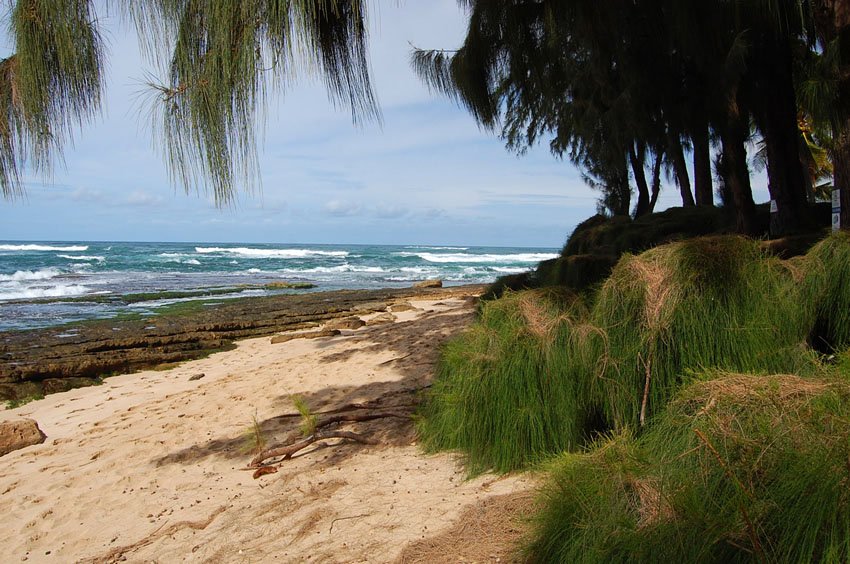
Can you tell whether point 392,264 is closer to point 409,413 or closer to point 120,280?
point 120,280

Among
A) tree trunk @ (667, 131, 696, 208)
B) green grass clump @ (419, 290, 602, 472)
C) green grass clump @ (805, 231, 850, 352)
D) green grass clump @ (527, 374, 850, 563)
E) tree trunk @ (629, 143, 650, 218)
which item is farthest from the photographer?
tree trunk @ (629, 143, 650, 218)

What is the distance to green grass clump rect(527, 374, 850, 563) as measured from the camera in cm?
160

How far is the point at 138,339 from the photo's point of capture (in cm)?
1202

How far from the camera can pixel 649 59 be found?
26.1 ft

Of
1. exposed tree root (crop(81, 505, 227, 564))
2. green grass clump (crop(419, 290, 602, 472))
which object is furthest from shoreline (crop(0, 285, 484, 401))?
green grass clump (crop(419, 290, 602, 472))

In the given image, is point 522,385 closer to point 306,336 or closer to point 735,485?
point 735,485

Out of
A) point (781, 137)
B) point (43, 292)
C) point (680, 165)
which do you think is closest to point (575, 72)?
point (680, 165)

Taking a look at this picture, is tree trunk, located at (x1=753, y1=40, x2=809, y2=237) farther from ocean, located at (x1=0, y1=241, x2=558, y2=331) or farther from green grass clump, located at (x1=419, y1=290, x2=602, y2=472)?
ocean, located at (x1=0, y1=241, x2=558, y2=331)

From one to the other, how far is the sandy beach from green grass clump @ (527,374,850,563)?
34.2 inches

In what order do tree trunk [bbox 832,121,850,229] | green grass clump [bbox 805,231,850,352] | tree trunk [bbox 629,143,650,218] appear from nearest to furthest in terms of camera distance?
green grass clump [bbox 805,231,850,352]
tree trunk [bbox 832,121,850,229]
tree trunk [bbox 629,143,650,218]

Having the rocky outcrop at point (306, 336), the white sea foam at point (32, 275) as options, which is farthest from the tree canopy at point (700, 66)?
the white sea foam at point (32, 275)

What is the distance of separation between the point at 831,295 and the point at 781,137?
13.3ft

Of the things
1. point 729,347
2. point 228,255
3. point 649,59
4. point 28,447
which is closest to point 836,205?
point 729,347

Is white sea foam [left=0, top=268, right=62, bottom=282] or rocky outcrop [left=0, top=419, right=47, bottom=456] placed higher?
white sea foam [left=0, top=268, right=62, bottom=282]
